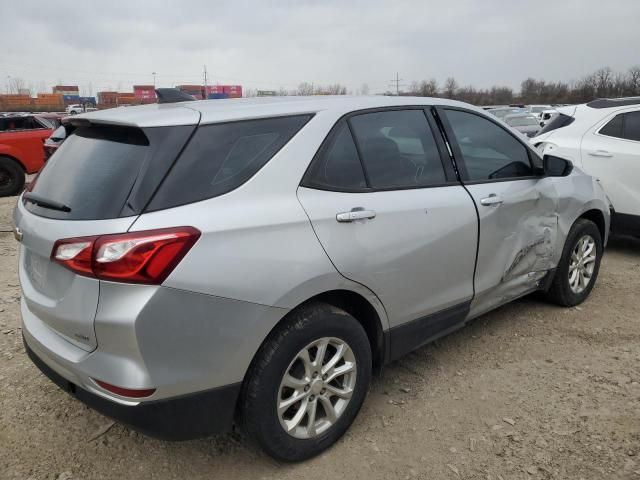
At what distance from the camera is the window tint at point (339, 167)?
7.79ft

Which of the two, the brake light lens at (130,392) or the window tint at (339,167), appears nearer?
the brake light lens at (130,392)

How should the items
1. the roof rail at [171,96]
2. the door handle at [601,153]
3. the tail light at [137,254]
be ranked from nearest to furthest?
1. the tail light at [137,254]
2. the roof rail at [171,96]
3. the door handle at [601,153]

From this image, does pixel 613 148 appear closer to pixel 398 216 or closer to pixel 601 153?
pixel 601 153

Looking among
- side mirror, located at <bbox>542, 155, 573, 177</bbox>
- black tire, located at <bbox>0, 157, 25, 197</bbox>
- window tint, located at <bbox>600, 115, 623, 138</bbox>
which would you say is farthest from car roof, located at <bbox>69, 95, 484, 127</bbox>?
black tire, located at <bbox>0, 157, 25, 197</bbox>

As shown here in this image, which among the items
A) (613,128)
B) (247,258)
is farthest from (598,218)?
(247,258)

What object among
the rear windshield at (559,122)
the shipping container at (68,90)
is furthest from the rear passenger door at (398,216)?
the shipping container at (68,90)

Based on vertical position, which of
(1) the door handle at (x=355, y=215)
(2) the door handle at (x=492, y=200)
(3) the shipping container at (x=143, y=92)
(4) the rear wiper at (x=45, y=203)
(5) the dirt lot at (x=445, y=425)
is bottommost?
(5) the dirt lot at (x=445, y=425)

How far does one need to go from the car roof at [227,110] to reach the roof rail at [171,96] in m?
0.23

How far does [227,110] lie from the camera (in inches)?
Result: 90.9

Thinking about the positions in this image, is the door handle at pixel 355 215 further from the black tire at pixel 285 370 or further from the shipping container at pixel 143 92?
the shipping container at pixel 143 92

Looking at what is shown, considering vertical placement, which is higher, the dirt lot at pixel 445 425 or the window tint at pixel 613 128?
the window tint at pixel 613 128

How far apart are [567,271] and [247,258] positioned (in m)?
2.91

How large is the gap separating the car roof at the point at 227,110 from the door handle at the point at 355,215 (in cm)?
49

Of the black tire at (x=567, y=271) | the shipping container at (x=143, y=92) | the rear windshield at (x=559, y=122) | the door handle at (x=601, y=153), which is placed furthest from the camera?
the shipping container at (x=143, y=92)
